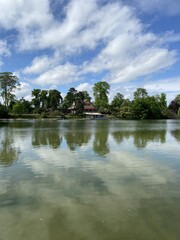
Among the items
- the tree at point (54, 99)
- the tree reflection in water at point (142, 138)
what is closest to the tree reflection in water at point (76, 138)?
the tree reflection in water at point (142, 138)

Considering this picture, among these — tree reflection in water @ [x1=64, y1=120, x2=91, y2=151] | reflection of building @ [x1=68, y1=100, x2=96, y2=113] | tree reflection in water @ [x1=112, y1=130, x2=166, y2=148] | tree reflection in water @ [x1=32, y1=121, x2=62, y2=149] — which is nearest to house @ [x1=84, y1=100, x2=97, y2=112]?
reflection of building @ [x1=68, y1=100, x2=96, y2=113]

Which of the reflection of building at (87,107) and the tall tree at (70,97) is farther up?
the tall tree at (70,97)

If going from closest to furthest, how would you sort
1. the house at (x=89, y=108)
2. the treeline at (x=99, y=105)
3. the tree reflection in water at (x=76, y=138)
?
1. the tree reflection in water at (x=76, y=138)
2. the treeline at (x=99, y=105)
3. the house at (x=89, y=108)

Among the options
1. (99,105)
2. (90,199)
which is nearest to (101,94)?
(99,105)

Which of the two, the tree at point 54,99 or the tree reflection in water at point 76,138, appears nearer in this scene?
the tree reflection in water at point 76,138

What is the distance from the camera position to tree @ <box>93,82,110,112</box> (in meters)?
107

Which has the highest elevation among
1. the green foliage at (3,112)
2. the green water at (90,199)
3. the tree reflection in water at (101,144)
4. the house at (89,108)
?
the house at (89,108)

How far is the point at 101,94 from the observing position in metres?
108

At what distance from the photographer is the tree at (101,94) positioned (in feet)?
351

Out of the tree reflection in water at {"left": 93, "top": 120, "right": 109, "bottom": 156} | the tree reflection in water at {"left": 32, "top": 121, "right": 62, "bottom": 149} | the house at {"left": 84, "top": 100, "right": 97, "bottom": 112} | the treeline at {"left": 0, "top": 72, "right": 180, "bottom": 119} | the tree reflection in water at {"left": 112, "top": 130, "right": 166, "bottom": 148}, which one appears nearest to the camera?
the tree reflection in water at {"left": 93, "top": 120, "right": 109, "bottom": 156}

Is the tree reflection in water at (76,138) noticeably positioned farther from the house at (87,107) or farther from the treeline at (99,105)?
the house at (87,107)

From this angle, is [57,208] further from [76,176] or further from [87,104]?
[87,104]

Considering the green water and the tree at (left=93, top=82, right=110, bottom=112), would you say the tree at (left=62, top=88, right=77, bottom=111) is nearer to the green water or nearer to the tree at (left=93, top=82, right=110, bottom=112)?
the tree at (left=93, top=82, right=110, bottom=112)

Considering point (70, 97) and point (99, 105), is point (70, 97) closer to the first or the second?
point (70, 97)
